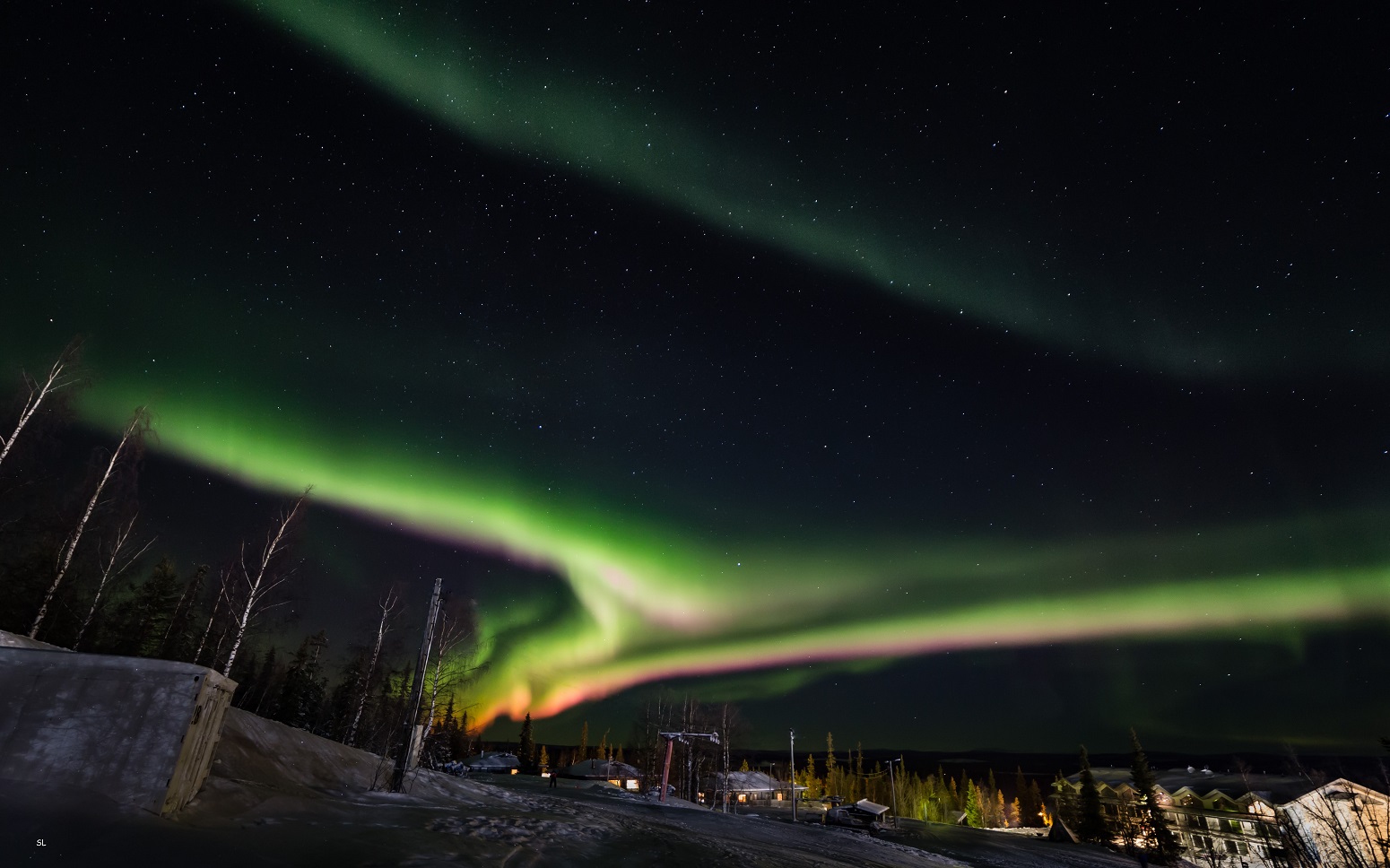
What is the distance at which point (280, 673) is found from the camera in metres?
59.1

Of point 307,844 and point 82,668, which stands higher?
point 82,668

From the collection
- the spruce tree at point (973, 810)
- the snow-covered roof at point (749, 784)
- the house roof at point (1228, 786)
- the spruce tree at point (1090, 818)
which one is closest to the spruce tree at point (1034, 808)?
the spruce tree at point (973, 810)

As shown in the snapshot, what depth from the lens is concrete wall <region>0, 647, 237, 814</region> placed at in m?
7.24

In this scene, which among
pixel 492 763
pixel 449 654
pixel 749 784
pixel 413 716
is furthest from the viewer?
pixel 749 784

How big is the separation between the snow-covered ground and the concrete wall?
0.29 metres

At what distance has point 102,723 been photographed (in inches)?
297

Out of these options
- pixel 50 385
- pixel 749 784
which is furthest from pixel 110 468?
pixel 749 784

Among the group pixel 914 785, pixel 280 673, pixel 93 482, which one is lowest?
pixel 914 785

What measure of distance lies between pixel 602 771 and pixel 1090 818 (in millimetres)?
52254

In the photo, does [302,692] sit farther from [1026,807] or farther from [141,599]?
[1026,807]

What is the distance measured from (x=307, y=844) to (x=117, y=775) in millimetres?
2333

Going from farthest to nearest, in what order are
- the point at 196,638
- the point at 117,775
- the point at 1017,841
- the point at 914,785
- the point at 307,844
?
1. the point at 914,785
2. the point at 1017,841
3. the point at 196,638
4. the point at 307,844
5. the point at 117,775

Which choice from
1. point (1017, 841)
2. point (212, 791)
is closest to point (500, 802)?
point (212, 791)

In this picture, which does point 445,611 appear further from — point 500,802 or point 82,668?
point 82,668
